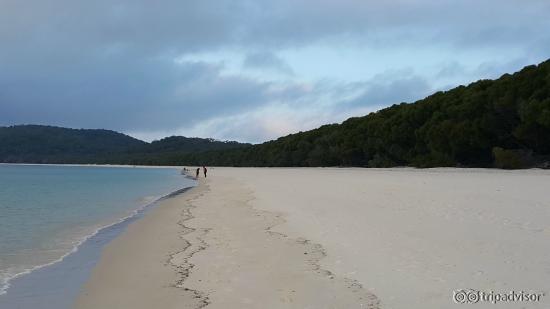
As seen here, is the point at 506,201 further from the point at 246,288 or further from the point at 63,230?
the point at 63,230

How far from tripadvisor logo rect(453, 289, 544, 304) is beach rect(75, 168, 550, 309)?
0.05 metres

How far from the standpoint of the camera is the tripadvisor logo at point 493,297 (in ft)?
18.1

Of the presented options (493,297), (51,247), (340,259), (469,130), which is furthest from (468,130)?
(493,297)

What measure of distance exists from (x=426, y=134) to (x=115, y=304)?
45.5 metres

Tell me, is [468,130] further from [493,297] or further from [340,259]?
[493,297]

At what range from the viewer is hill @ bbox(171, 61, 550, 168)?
3584cm

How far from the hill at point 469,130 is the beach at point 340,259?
77.0 feet

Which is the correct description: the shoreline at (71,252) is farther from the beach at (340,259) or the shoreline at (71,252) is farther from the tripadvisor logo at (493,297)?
the tripadvisor logo at (493,297)

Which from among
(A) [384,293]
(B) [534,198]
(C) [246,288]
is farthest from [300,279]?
(B) [534,198]

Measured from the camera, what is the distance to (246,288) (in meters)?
6.93

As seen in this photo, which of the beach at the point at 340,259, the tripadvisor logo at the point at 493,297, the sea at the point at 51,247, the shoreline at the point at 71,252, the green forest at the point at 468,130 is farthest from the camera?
the green forest at the point at 468,130

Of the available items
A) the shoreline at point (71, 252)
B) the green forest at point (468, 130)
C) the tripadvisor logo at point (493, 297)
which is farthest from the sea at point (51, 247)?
the green forest at point (468, 130)

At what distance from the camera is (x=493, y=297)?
223 inches

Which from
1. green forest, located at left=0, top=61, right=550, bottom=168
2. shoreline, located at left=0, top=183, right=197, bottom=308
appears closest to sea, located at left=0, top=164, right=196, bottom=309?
shoreline, located at left=0, top=183, right=197, bottom=308
